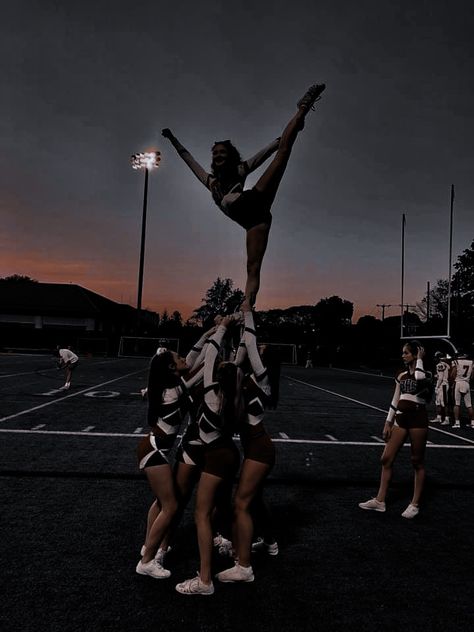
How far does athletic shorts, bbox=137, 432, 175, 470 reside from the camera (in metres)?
4.55

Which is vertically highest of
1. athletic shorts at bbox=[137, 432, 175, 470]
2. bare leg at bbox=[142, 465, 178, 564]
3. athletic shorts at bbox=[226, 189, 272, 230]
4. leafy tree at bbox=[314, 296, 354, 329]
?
leafy tree at bbox=[314, 296, 354, 329]

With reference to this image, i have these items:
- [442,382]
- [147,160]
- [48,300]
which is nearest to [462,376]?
[442,382]

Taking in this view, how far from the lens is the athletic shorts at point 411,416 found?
6523mm

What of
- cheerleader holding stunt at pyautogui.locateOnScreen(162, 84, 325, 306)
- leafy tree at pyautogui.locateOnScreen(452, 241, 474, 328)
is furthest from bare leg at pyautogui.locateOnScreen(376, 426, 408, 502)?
leafy tree at pyautogui.locateOnScreen(452, 241, 474, 328)

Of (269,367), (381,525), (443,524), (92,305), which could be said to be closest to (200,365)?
(269,367)

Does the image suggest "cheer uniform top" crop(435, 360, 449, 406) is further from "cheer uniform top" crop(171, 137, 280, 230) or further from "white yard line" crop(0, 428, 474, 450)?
"cheer uniform top" crop(171, 137, 280, 230)

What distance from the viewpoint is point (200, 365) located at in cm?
465

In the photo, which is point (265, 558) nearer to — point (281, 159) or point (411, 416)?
point (411, 416)

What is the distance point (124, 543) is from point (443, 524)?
3715 mm

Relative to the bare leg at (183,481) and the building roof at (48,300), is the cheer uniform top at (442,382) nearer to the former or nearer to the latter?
the bare leg at (183,481)

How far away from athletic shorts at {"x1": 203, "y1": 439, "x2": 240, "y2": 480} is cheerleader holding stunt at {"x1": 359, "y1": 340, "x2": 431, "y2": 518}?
2933 mm

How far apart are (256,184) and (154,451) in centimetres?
256

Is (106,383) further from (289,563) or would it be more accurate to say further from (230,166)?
(230,166)

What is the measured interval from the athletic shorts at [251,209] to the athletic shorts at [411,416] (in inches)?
164
